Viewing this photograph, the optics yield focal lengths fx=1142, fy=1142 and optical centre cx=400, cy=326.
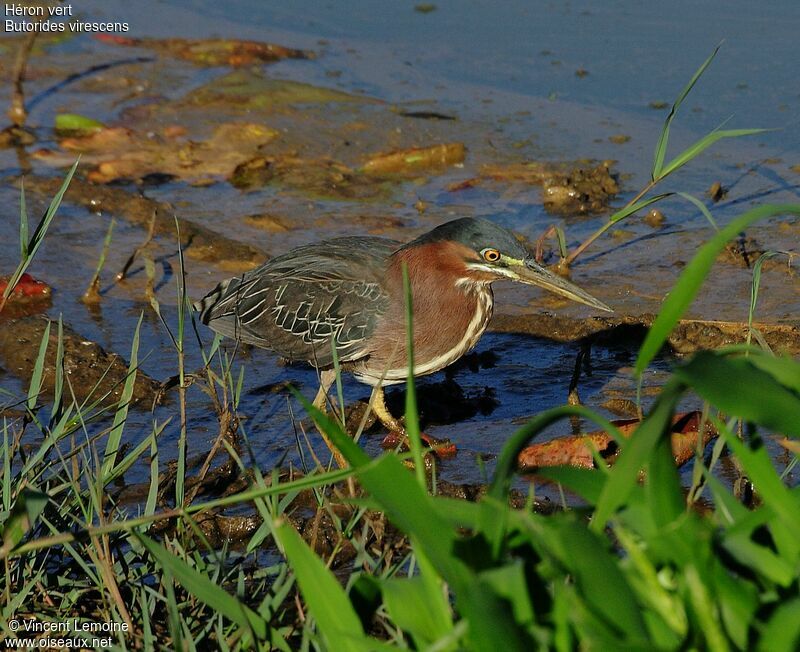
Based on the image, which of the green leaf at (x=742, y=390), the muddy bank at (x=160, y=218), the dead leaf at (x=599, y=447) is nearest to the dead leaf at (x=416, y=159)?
the muddy bank at (x=160, y=218)

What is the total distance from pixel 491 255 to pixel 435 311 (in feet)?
1.21

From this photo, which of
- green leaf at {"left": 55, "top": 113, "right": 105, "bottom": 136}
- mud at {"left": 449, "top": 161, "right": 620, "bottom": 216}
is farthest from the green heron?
green leaf at {"left": 55, "top": 113, "right": 105, "bottom": 136}

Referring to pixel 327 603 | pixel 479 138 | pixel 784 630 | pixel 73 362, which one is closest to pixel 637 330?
pixel 73 362

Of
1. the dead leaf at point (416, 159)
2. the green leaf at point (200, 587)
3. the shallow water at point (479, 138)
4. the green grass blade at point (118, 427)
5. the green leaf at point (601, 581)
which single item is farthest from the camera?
the dead leaf at point (416, 159)

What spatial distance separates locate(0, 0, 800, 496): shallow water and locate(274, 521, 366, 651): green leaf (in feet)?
7.28

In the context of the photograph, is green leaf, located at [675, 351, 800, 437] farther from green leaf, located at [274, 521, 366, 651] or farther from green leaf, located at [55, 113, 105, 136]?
green leaf, located at [55, 113, 105, 136]

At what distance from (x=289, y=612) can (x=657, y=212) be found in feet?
16.0

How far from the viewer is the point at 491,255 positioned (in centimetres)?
513

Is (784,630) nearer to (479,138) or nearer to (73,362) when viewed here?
(73,362)

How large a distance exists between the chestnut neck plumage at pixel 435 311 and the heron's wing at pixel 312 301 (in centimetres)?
10

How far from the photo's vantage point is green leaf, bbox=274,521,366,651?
6.81 feet

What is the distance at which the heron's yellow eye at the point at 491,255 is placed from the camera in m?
5.11

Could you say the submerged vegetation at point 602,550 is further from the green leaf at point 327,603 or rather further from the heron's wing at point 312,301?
the heron's wing at point 312,301

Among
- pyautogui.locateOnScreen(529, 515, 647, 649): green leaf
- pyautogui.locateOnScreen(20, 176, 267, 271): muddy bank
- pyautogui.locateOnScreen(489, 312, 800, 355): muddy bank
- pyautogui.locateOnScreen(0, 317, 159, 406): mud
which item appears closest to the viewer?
pyautogui.locateOnScreen(529, 515, 647, 649): green leaf
